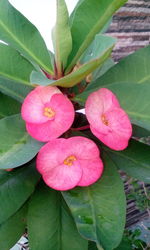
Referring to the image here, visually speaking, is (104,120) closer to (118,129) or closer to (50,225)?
(118,129)

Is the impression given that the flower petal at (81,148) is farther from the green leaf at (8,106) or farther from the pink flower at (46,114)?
the green leaf at (8,106)

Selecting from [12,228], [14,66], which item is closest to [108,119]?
[14,66]

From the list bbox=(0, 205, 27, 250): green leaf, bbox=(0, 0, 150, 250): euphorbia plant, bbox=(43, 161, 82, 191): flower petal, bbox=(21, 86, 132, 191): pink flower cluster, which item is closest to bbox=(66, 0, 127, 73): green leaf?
bbox=(0, 0, 150, 250): euphorbia plant

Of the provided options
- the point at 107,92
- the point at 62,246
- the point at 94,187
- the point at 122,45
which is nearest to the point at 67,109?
the point at 107,92

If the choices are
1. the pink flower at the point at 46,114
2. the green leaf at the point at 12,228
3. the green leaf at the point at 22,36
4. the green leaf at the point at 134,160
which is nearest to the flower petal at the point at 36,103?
the pink flower at the point at 46,114

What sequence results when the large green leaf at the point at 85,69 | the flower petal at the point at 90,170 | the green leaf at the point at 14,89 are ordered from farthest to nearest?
the green leaf at the point at 14,89 → the flower petal at the point at 90,170 → the large green leaf at the point at 85,69
